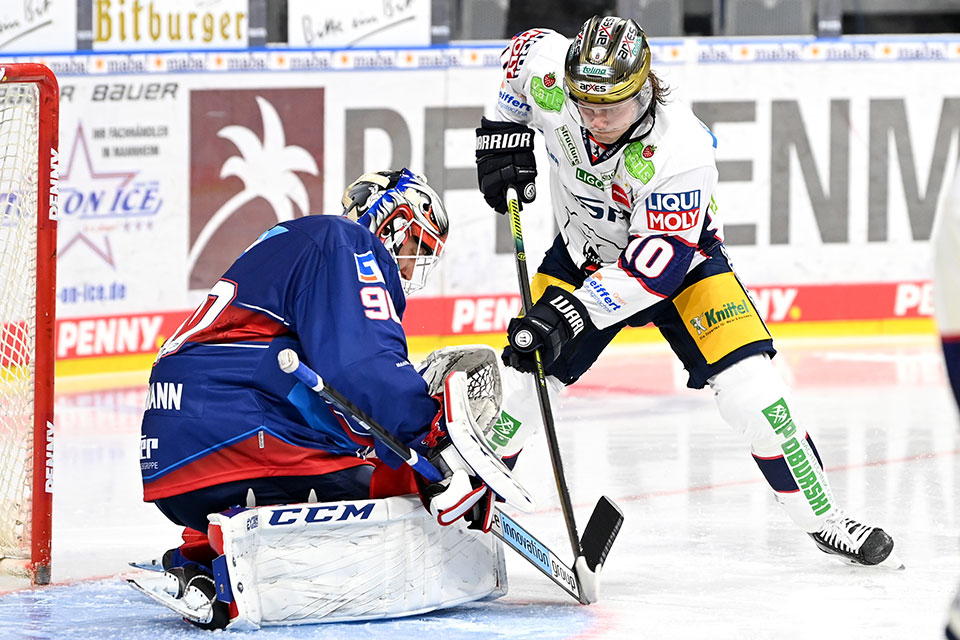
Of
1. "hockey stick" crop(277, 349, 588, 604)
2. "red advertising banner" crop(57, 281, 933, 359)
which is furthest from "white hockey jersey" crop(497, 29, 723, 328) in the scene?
"red advertising banner" crop(57, 281, 933, 359)

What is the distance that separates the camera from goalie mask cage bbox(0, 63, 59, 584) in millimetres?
3400

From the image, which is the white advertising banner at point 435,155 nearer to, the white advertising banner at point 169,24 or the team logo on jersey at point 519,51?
the white advertising banner at point 169,24

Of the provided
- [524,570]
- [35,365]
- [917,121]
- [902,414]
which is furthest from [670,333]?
[917,121]

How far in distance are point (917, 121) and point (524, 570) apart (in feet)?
15.7

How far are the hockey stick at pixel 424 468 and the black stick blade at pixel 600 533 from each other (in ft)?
0.18

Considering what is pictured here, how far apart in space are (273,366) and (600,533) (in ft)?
2.79

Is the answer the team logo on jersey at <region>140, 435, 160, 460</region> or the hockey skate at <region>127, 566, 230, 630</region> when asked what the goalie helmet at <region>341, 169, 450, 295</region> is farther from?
the hockey skate at <region>127, 566, 230, 630</region>

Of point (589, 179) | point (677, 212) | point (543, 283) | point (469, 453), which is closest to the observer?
point (469, 453)

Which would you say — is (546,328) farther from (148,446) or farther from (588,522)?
(148,446)

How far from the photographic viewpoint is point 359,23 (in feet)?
23.0

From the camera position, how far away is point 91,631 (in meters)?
2.98

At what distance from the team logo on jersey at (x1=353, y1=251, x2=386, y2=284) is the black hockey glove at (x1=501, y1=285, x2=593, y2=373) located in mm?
503

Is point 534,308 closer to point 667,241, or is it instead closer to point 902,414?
point 667,241

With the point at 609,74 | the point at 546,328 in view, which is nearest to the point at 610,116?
the point at 609,74
